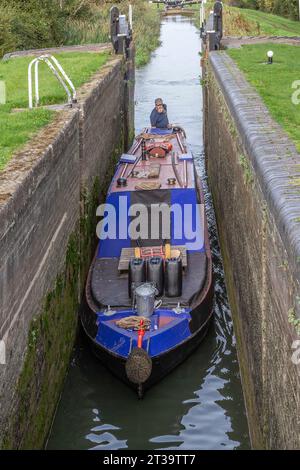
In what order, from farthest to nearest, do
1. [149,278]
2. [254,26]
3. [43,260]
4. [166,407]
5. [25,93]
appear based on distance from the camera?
[254,26]
[25,93]
[149,278]
[166,407]
[43,260]

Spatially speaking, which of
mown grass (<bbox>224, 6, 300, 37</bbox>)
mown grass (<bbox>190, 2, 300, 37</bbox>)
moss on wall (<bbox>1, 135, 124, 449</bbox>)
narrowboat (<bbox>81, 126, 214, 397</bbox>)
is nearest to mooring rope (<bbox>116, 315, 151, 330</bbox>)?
narrowboat (<bbox>81, 126, 214, 397</bbox>)

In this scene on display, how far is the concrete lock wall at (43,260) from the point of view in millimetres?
7793

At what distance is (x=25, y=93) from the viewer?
15227 mm

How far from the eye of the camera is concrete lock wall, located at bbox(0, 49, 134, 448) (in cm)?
779

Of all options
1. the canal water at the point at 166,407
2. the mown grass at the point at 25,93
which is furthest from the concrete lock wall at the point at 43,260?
the canal water at the point at 166,407

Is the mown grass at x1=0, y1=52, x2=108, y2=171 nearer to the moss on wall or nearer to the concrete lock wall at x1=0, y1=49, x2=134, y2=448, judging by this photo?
the concrete lock wall at x1=0, y1=49, x2=134, y2=448

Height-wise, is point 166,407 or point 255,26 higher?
point 255,26

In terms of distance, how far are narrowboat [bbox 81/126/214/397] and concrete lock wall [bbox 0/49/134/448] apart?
1.48 feet

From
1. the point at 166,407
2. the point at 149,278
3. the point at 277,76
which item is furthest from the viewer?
the point at 277,76

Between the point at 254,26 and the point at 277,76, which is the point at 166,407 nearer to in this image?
the point at 277,76

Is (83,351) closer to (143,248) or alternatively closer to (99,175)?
(143,248)

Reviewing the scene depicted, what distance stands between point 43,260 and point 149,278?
2.08 meters

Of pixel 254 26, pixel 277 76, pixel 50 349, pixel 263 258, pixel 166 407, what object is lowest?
pixel 166 407

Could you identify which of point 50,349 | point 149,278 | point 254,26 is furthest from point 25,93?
point 254,26
